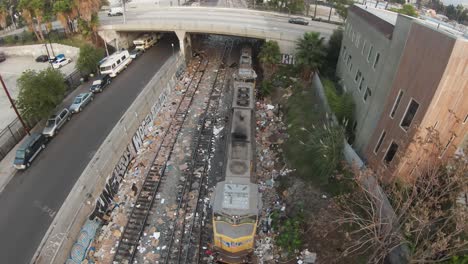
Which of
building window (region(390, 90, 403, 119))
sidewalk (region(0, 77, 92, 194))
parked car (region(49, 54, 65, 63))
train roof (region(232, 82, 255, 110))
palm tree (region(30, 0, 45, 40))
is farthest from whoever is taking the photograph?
parked car (region(49, 54, 65, 63))

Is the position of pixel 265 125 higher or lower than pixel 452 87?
lower

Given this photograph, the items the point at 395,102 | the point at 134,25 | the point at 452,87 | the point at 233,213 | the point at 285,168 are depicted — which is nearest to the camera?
the point at 452,87

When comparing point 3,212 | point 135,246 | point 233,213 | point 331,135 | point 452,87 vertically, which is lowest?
point 135,246

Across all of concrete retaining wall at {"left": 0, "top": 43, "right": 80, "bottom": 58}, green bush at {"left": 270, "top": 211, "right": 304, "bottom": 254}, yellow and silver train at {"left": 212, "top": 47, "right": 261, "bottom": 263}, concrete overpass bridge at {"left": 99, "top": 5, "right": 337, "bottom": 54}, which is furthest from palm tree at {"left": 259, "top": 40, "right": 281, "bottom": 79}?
concrete retaining wall at {"left": 0, "top": 43, "right": 80, "bottom": 58}

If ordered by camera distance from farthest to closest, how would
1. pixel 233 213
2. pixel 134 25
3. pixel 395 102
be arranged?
pixel 134 25 < pixel 395 102 < pixel 233 213

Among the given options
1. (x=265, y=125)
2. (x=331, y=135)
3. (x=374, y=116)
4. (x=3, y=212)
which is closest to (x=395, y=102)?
(x=374, y=116)

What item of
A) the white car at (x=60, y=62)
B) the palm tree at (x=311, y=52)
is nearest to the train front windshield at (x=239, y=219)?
the palm tree at (x=311, y=52)

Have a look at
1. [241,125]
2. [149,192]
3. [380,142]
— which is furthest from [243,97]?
[380,142]

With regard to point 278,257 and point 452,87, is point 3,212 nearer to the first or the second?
point 278,257

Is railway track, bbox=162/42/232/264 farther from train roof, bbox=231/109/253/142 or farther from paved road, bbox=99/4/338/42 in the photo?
paved road, bbox=99/4/338/42
